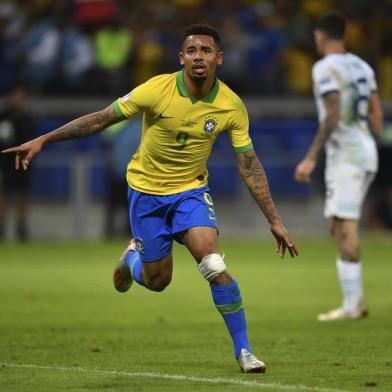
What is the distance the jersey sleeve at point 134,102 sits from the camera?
26.4ft

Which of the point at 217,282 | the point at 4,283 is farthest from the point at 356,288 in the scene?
the point at 4,283

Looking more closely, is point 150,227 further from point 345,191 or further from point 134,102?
point 345,191

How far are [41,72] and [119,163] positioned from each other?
3.02 m

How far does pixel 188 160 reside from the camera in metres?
8.41

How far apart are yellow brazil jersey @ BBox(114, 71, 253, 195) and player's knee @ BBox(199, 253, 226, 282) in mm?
756

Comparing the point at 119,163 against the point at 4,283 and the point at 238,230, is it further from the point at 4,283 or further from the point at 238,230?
the point at 4,283

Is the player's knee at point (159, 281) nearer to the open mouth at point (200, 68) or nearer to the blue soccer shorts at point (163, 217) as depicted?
the blue soccer shorts at point (163, 217)

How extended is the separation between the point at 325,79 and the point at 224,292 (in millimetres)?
3933

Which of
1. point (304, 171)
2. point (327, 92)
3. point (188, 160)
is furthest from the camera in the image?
point (327, 92)

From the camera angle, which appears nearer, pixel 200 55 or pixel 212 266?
pixel 212 266

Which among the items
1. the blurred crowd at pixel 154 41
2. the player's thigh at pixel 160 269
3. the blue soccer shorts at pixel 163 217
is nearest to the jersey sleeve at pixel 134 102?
the blue soccer shorts at pixel 163 217

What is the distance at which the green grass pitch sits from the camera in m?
7.51

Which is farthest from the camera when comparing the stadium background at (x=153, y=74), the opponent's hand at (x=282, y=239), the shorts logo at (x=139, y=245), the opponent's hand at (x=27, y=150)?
the stadium background at (x=153, y=74)

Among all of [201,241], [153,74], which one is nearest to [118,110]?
[201,241]
